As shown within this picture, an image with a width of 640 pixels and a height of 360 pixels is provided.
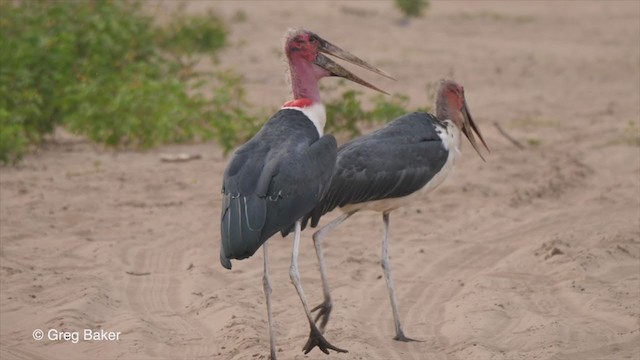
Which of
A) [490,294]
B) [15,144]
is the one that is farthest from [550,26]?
[490,294]

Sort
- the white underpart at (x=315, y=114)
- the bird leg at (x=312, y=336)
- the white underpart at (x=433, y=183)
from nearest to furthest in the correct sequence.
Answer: the bird leg at (x=312, y=336), the white underpart at (x=315, y=114), the white underpart at (x=433, y=183)

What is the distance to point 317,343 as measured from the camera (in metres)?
5.41

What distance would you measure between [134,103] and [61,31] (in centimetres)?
143

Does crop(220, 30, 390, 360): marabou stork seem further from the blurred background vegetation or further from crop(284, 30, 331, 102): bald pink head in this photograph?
the blurred background vegetation

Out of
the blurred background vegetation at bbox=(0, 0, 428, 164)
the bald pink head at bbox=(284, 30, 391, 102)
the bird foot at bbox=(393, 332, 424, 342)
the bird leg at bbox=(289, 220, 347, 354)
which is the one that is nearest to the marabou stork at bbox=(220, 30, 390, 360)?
the bird leg at bbox=(289, 220, 347, 354)

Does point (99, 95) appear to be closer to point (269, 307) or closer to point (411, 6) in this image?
point (269, 307)

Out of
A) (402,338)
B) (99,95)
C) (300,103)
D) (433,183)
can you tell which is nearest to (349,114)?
(99,95)

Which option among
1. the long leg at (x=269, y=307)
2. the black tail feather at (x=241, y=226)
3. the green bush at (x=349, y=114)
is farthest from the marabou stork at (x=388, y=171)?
the green bush at (x=349, y=114)

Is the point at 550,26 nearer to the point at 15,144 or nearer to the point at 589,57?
the point at 589,57

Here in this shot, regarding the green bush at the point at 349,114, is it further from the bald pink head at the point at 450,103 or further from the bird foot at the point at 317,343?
the bird foot at the point at 317,343

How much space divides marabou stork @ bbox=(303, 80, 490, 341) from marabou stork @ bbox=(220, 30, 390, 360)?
0.40m

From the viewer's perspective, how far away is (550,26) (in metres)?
17.1

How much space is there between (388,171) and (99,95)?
13.8ft

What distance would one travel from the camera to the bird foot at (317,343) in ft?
17.7
